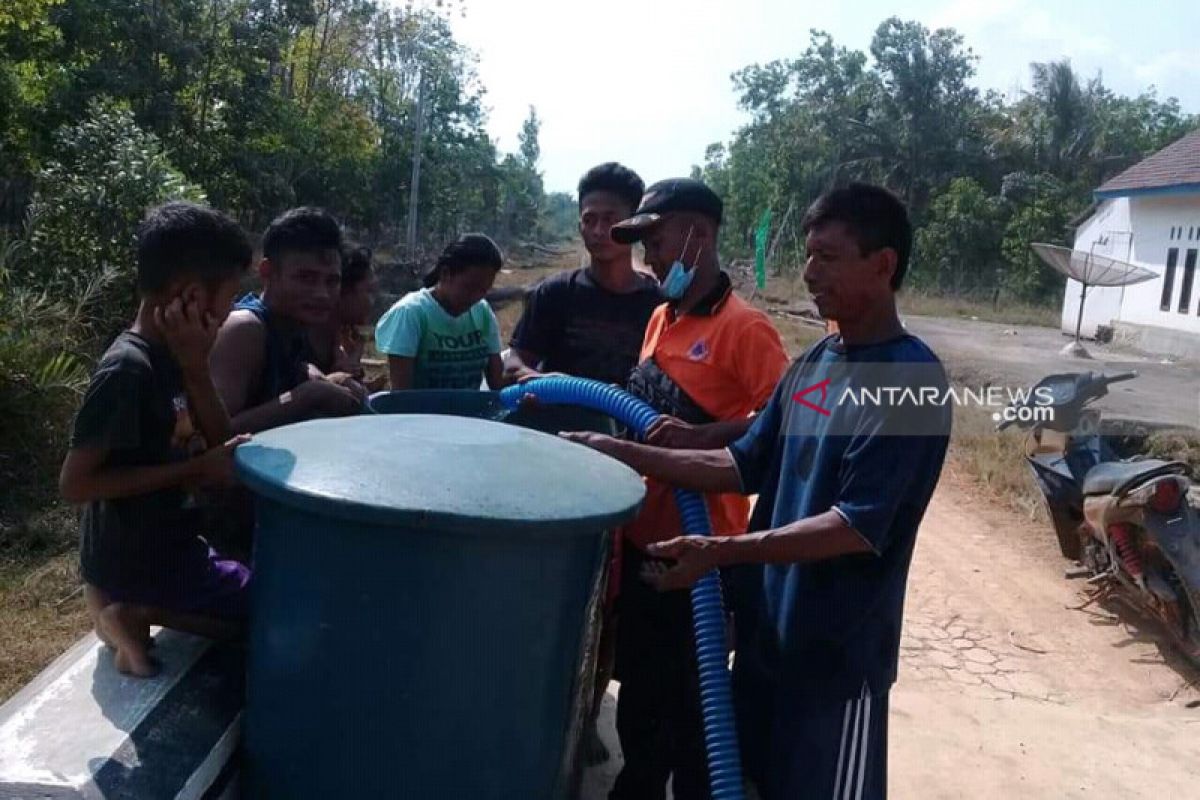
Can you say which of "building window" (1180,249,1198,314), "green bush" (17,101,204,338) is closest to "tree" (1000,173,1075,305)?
"building window" (1180,249,1198,314)

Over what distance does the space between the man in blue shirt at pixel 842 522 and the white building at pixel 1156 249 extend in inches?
670

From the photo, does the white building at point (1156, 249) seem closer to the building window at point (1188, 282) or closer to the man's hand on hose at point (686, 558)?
the building window at point (1188, 282)

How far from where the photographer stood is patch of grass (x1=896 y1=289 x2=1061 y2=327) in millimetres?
22438

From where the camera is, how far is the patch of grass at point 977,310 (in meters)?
22.4

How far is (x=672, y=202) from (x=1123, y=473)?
11.2 feet

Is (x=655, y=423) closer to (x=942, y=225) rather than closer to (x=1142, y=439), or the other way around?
(x=1142, y=439)

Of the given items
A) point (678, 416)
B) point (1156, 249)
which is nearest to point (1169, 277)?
point (1156, 249)

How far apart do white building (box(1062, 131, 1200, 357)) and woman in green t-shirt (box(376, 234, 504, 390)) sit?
53.5 ft

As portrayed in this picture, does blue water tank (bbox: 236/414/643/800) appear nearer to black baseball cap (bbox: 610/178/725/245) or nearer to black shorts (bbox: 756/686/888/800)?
black shorts (bbox: 756/686/888/800)

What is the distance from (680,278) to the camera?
2.42m

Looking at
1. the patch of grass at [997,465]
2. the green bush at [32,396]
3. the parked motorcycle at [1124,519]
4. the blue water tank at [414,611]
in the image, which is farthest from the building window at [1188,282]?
the blue water tank at [414,611]

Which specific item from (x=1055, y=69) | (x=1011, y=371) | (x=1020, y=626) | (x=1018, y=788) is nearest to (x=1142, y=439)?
(x=1020, y=626)

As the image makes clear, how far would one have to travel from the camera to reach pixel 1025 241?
2614 cm

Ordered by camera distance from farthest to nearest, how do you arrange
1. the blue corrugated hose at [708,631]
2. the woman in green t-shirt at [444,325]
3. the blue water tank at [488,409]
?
the woman in green t-shirt at [444,325]
the blue water tank at [488,409]
the blue corrugated hose at [708,631]
